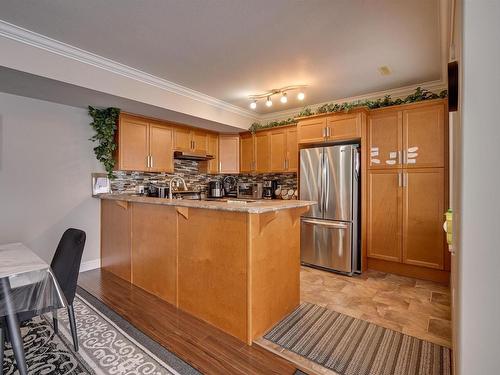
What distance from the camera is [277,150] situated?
15.2 ft

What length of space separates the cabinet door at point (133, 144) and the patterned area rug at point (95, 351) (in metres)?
2.11

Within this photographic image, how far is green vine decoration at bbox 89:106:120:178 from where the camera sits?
3500 mm

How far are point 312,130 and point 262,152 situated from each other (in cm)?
119

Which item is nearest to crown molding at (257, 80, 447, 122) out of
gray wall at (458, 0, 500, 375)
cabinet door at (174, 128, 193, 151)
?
cabinet door at (174, 128, 193, 151)

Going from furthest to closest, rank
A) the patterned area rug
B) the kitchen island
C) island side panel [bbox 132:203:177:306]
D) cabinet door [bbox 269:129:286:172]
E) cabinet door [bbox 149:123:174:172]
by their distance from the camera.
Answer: cabinet door [bbox 269:129:286:172] < cabinet door [bbox 149:123:174:172] < island side panel [bbox 132:203:177:306] < the kitchen island < the patterned area rug

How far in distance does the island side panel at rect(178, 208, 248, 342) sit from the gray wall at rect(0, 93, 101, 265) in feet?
Answer: 6.51

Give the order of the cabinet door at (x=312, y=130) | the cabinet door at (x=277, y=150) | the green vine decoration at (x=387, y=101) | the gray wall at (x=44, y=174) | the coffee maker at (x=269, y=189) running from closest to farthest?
the gray wall at (x=44, y=174), the green vine decoration at (x=387, y=101), the cabinet door at (x=312, y=130), the cabinet door at (x=277, y=150), the coffee maker at (x=269, y=189)

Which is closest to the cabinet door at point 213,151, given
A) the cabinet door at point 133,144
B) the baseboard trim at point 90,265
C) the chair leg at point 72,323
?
the cabinet door at point 133,144

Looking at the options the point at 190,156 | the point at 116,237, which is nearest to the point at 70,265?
the point at 116,237

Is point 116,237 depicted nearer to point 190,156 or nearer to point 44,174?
point 44,174

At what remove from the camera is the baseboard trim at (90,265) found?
3.55 metres

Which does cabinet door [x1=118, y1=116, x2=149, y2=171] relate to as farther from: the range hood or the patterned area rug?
the patterned area rug

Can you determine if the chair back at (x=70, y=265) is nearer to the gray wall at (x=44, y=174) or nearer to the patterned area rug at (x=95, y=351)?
the patterned area rug at (x=95, y=351)

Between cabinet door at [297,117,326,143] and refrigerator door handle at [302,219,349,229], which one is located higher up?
cabinet door at [297,117,326,143]
